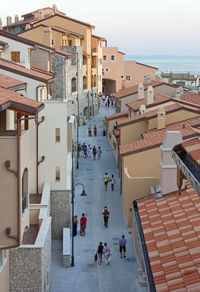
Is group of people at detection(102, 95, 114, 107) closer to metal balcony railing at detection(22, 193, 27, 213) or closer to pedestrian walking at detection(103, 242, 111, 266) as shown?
pedestrian walking at detection(103, 242, 111, 266)

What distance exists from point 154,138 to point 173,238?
668 inches

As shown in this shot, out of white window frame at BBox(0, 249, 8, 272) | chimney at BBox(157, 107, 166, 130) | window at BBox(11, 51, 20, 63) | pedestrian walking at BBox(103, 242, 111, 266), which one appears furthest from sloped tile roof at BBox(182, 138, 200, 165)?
window at BBox(11, 51, 20, 63)

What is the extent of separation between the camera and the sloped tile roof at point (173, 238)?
46.9ft

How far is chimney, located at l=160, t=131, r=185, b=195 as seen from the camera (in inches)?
902

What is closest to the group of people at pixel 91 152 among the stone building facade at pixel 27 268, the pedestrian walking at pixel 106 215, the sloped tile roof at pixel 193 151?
the pedestrian walking at pixel 106 215

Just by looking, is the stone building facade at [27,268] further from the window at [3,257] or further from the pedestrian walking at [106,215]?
the pedestrian walking at [106,215]

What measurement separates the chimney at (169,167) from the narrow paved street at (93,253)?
4401 mm

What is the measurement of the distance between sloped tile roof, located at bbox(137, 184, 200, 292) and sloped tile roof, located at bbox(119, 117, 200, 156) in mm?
8994

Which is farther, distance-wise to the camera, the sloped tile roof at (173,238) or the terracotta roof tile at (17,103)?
the sloped tile roof at (173,238)

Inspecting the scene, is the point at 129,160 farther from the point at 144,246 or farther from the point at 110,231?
the point at 144,246

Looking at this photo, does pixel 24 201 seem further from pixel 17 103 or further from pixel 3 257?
pixel 3 257

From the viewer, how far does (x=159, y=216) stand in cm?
2033

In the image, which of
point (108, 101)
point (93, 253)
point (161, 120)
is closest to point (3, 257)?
point (93, 253)

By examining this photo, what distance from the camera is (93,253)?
91.2ft
